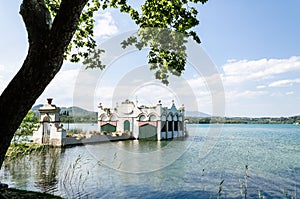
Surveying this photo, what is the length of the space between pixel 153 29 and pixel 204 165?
35.0ft

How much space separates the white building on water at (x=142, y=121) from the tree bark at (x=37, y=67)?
29512 mm

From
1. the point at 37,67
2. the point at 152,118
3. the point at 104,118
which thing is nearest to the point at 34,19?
the point at 37,67

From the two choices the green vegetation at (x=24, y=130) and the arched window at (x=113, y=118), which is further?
the arched window at (x=113, y=118)

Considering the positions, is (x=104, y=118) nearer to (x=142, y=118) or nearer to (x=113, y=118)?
(x=113, y=118)

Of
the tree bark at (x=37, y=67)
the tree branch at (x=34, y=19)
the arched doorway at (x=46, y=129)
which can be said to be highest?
the tree branch at (x=34, y=19)

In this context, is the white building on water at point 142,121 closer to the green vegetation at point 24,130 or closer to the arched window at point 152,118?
the arched window at point 152,118

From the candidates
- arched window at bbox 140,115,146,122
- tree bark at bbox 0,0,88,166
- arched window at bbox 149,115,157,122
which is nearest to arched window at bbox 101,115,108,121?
arched window at bbox 140,115,146,122

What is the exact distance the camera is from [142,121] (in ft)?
110

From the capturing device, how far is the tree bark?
10.1 ft

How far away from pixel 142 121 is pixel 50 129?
44.0 ft

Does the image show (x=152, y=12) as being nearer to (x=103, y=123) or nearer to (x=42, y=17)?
(x=42, y=17)

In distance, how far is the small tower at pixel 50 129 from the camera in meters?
22.2

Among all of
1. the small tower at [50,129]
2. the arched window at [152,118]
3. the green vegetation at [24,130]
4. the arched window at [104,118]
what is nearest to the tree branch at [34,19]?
the green vegetation at [24,130]

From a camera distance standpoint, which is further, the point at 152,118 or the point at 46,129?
the point at 152,118
